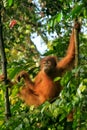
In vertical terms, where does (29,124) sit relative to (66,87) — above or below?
below

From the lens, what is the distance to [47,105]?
2637mm

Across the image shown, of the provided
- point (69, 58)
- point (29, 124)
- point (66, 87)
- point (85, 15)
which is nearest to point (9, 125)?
point (29, 124)

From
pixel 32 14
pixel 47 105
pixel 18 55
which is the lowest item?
pixel 18 55

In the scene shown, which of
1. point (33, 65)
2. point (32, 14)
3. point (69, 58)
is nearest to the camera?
point (33, 65)

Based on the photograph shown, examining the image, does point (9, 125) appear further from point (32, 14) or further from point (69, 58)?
point (32, 14)

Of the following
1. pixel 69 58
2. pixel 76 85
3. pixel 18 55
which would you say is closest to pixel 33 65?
pixel 69 58

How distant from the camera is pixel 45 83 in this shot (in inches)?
208

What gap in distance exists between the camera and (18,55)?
34.4 ft

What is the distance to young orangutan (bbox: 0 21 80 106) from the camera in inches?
191

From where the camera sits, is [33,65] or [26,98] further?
[26,98]

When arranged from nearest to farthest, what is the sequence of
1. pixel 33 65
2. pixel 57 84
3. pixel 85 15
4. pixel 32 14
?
pixel 85 15, pixel 33 65, pixel 57 84, pixel 32 14

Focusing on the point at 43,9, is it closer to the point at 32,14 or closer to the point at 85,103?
the point at 32,14

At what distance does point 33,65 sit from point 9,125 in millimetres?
1113

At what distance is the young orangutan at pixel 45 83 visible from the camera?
4.84m
